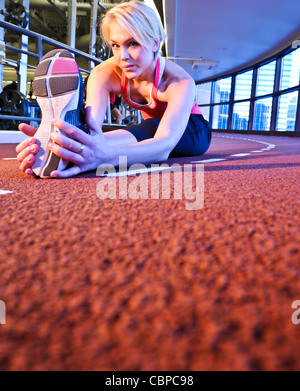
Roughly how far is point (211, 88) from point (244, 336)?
17.8 metres

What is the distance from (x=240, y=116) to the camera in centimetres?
1402

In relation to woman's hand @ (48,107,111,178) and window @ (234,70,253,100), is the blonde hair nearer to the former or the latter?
woman's hand @ (48,107,111,178)

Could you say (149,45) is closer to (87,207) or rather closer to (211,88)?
(87,207)

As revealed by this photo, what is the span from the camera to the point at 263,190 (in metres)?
0.80

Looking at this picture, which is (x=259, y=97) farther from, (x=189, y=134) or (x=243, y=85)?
(x=189, y=134)

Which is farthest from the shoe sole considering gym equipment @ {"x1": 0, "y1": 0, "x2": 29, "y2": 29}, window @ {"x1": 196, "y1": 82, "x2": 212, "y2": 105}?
window @ {"x1": 196, "y1": 82, "x2": 212, "y2": 105}

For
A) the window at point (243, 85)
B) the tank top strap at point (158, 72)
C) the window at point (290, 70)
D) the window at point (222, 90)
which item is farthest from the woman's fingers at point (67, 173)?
the window at point (222, 90)

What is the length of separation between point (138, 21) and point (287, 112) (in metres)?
10.2

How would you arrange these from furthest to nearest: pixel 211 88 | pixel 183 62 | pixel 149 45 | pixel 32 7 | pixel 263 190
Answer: pixel 211 88
pixel 183 62
pixel 32 7
pixel 149 45
pixel 263 190

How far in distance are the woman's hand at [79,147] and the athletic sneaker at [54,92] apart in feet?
0.10

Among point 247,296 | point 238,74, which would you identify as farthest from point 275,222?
point 238,74

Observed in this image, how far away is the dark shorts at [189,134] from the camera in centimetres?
148

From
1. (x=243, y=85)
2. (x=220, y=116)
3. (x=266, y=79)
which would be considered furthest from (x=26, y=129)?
(x=220, y=116)

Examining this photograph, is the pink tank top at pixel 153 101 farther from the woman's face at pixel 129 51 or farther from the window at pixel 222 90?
the window at pixel 222 90
